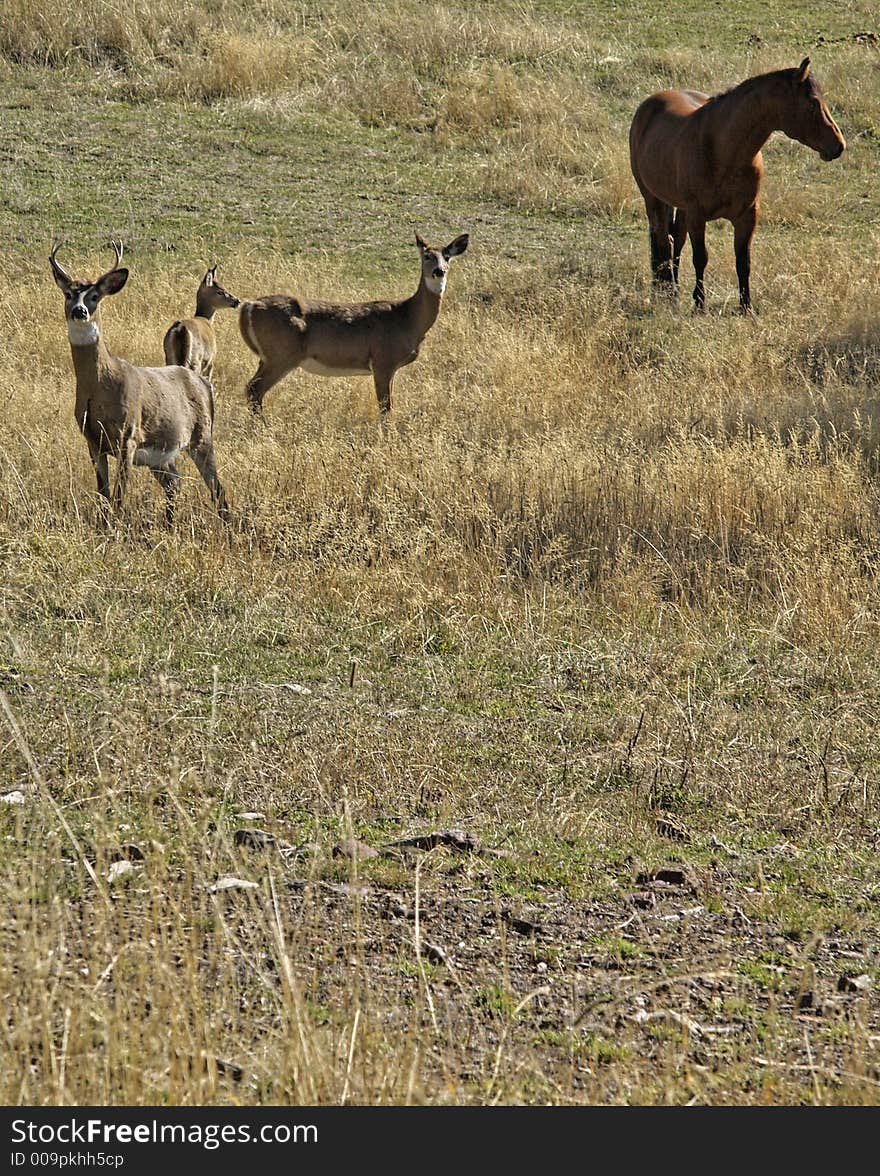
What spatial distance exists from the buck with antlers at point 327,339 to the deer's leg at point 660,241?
3983 millimetres

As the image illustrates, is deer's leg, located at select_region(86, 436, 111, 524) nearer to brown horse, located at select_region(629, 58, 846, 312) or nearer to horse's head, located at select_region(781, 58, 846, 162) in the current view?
brown horse, located at select_region(629, 58, 846, 312)

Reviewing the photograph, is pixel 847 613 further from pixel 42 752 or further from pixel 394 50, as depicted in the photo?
pixel 394 50

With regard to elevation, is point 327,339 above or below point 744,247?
below

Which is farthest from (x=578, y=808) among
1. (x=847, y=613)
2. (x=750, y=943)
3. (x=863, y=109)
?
(x=863, y=109)

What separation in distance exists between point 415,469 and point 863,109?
537 inches

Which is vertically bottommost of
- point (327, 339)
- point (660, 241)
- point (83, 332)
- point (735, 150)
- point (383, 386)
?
point (383, 386)

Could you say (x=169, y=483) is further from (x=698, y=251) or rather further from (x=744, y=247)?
(x=744, y=247)

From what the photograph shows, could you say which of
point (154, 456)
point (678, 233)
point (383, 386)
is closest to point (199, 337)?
point (383, 386)

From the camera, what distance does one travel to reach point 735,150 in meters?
14.3

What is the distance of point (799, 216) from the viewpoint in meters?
17.4

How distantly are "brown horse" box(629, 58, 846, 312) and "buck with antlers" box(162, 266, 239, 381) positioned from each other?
15.2 feet

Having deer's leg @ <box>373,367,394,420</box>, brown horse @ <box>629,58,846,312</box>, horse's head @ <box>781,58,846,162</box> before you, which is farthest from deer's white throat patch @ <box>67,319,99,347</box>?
horse's head @ <box>781,58,846,162</box>

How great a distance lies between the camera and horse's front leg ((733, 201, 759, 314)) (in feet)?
46.6

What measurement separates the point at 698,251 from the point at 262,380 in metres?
4.93
